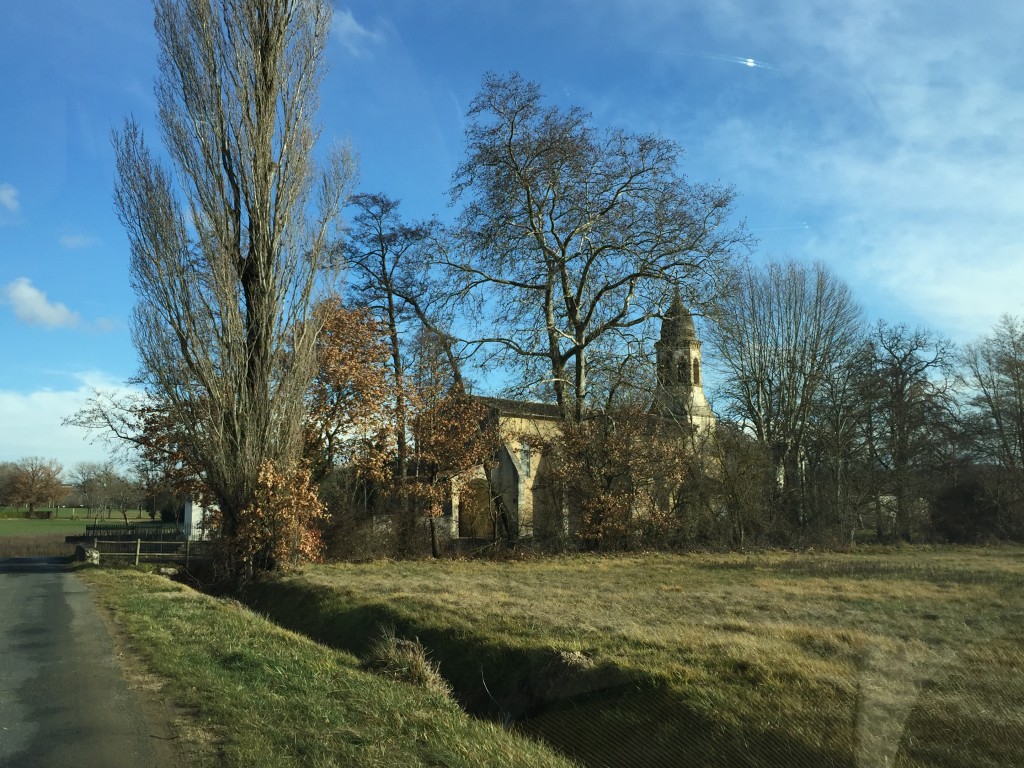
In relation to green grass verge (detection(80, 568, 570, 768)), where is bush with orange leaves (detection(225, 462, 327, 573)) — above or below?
above

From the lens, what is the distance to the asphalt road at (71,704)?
18.9 feet

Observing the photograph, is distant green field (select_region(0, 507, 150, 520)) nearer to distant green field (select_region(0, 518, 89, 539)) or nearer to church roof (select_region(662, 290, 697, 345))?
distant green field (select_region(0, 518, 89, 539))

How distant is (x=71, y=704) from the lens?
730 cm

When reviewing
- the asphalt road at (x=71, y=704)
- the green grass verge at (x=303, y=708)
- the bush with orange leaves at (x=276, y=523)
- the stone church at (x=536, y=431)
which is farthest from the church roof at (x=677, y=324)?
the asphalt road at (x=71, y=704)

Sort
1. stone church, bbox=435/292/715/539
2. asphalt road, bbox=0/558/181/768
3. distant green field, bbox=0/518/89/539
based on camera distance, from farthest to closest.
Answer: distant green field, bbox=0/518/89/539 < stone church, bbox=435/292/715/539 < asphalt road, bbox=0/558/181/768

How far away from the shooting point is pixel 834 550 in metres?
33.4

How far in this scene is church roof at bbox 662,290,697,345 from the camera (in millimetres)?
28922

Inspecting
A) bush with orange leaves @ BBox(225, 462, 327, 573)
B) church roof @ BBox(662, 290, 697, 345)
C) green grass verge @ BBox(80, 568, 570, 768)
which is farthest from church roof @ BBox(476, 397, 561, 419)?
green grass verge @ BBox(80, 568, 570, 768)

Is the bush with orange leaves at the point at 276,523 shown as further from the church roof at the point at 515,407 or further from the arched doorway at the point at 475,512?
the church roof at the point at 515,407

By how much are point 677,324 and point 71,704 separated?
2523 centimetres

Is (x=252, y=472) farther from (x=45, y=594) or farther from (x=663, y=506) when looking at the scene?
(x=663, y=506)

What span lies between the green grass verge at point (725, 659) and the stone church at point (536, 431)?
12473 millimetres

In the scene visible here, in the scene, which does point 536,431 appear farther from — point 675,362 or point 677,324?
point 677,324

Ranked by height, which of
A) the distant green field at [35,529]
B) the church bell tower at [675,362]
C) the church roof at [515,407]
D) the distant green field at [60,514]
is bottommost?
the distant green field at [35,529]
